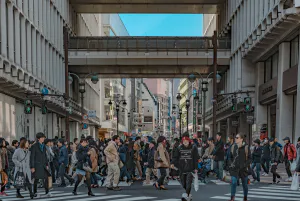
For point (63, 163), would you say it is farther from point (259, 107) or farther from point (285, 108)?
point (259, 107)

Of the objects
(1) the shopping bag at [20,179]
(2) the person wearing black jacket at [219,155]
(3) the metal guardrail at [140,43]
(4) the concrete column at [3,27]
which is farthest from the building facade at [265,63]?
(1) the shopping bag at [20,179]

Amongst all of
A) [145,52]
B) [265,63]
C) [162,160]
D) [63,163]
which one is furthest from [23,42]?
[265,63]

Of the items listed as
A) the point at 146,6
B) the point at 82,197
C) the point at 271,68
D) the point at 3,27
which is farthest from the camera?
the point at 146,6

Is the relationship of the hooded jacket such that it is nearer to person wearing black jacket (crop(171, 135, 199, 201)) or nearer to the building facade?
person wearing black jacket (crop(171, 135, 199, 201))

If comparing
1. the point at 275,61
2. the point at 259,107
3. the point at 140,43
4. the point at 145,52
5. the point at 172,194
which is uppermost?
the point at 140,43

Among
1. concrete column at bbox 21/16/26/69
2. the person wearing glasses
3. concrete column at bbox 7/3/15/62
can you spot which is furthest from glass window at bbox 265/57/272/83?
the person wearing glasses

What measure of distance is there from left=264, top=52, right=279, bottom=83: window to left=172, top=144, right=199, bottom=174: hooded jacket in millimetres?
19759

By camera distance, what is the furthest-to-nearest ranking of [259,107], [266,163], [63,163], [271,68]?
[259,107] → [271,68] → [266,163] → [63,163]

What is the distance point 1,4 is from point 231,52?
73.6 ft

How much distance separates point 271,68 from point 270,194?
19523mm

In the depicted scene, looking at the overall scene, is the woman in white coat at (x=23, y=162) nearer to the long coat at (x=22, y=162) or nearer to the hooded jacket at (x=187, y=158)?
the long coat at (x=22, y=162)

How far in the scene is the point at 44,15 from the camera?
32.8 meters

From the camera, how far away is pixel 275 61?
2980 centimetres

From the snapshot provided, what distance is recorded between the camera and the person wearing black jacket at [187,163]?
1111 cm
